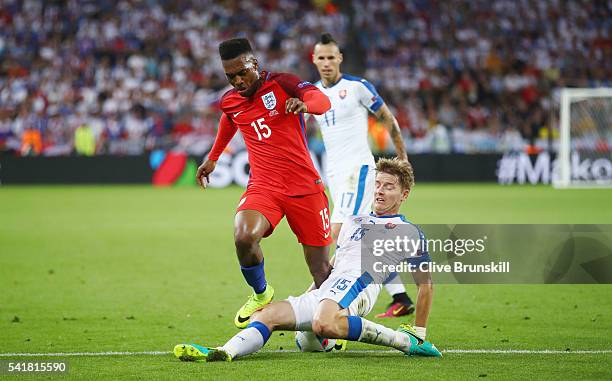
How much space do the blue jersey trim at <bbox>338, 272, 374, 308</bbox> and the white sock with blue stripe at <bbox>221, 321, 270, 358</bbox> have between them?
0.57 m

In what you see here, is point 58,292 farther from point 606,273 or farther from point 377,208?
point 606,273

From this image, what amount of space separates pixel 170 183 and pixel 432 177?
835 centimetres

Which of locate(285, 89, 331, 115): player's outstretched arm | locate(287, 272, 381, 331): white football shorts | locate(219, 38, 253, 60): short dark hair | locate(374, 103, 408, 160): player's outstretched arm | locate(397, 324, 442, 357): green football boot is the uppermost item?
locate(219, 38, 253, 60): short dark hair

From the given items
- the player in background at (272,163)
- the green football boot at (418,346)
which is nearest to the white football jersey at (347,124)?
the player in background at (272,163)

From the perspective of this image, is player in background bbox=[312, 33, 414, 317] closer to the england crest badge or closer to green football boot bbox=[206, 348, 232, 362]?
the england crest badge

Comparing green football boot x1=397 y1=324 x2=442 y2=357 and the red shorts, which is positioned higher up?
the red shorts

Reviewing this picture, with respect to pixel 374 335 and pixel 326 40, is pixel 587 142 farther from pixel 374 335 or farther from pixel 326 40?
pixel 374 335

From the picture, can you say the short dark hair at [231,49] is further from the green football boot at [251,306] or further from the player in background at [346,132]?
the player in background at [346,132]

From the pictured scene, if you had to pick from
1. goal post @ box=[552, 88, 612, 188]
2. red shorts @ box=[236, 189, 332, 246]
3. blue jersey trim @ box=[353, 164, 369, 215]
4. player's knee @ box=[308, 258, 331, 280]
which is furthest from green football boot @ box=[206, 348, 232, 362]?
goal post @ box=[552, 88, 612, 188]

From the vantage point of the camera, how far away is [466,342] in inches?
291

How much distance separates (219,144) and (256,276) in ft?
4.60

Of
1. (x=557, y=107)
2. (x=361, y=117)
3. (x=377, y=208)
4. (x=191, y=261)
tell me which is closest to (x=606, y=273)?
(x=361, y=117)

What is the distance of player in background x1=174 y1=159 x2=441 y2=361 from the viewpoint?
6.40 metres

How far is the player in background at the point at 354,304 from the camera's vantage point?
6.40 metres
